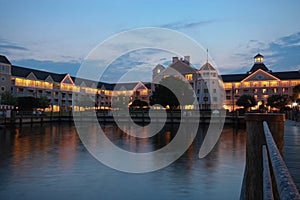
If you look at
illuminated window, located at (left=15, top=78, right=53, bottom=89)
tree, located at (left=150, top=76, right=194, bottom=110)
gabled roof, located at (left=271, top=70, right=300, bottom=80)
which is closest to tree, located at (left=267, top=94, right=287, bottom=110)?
Answer: gabled roof, located at (left=271, top=70, right=300, bottom=80)

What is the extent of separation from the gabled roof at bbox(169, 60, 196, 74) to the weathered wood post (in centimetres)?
7538

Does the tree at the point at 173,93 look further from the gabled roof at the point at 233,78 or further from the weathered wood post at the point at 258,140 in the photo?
the weathered wood post at the point at 258,140

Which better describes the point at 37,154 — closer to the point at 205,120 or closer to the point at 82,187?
the point at 82,187

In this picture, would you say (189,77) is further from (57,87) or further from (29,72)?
(29,72)

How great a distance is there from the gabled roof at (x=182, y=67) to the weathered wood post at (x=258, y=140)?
2968 inches

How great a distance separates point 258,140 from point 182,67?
7682cm

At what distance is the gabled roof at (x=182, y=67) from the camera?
7912 cm

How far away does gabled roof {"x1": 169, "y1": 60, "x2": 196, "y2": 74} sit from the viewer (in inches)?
3115

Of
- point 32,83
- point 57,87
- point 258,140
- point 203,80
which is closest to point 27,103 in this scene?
point 32,83

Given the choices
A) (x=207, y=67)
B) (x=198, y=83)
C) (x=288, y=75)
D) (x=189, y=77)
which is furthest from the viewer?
(x=288, y=75)

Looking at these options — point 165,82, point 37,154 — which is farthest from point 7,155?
point 165,82

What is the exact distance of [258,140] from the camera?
4.41m

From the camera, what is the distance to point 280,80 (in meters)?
80.2

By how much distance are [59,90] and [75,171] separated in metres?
75.9
